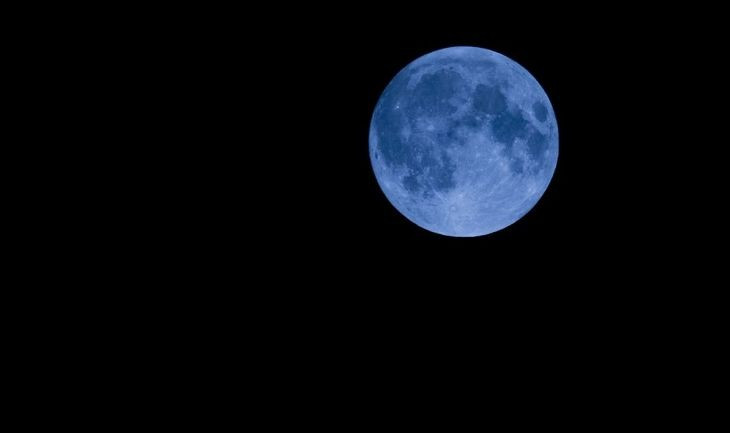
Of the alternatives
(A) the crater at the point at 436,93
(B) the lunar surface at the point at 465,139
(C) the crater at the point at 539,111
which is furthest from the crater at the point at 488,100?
(C) the crater at the point at 539,111

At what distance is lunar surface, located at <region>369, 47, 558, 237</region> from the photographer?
295 centimetres

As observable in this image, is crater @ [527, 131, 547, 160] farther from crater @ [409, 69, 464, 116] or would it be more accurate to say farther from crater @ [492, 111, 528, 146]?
crater @ [409, 69, 464, 116]

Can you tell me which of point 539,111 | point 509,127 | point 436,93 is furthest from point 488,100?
point 539,111

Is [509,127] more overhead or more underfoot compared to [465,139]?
more overhead

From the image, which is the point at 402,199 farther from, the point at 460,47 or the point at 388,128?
the point at 460,47

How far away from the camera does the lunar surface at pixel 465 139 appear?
116 inches

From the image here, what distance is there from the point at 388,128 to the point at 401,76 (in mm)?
456

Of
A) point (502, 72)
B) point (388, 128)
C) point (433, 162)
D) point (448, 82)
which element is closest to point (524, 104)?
point (502, 72)

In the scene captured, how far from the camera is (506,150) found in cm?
298

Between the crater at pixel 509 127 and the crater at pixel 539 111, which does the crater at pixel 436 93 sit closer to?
the crater at pixel 509 127

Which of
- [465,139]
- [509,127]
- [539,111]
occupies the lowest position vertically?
[465,139]

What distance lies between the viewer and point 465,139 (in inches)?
115

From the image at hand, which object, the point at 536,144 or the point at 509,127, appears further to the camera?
the point at 536,144

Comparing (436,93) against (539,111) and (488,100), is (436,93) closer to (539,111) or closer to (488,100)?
(488,100)
